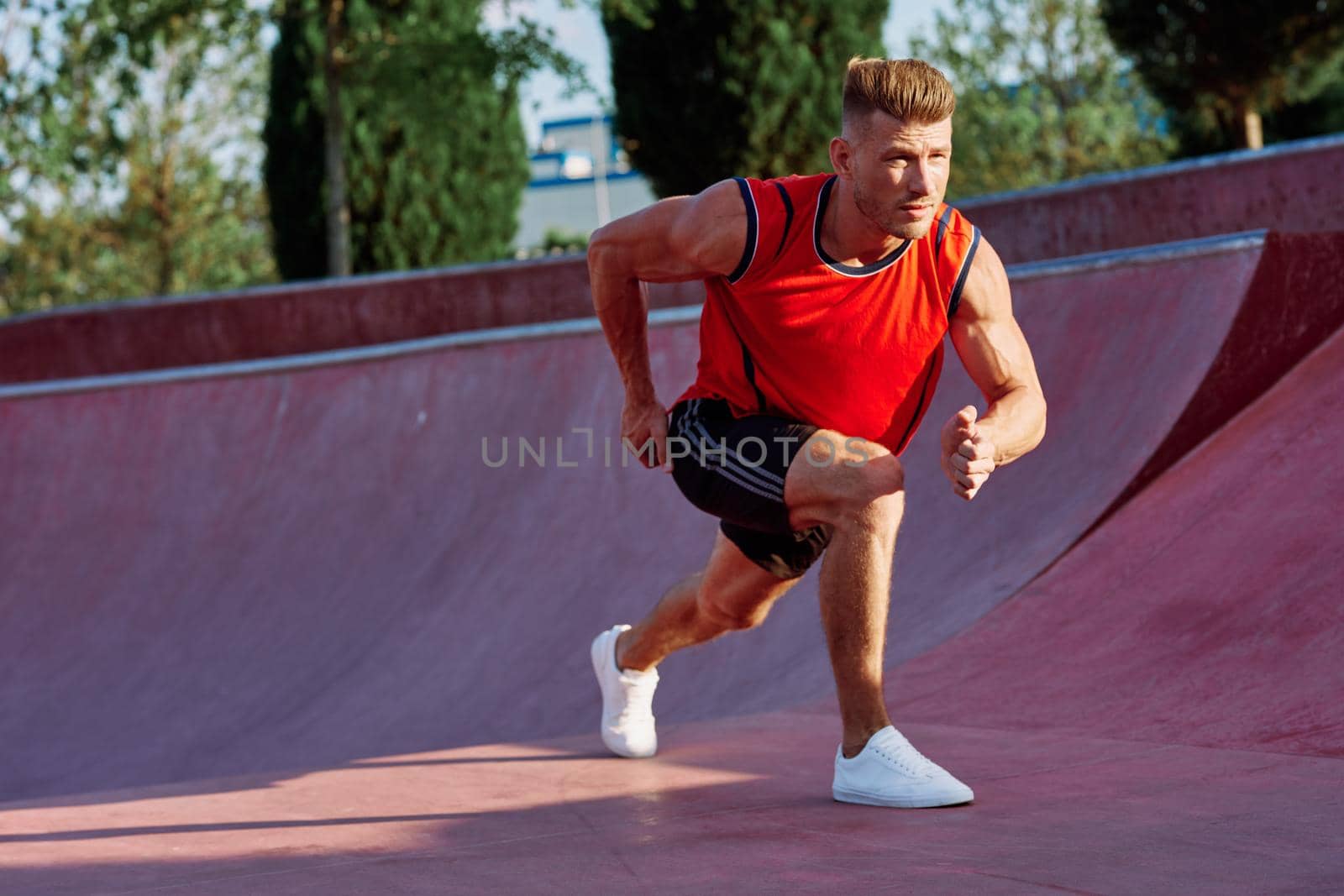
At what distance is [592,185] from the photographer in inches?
2623

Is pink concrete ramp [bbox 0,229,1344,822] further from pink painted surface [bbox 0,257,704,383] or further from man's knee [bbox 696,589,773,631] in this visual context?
pink painted surface [bbox 0,257,704,383]

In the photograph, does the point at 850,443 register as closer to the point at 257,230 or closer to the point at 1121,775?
the point at 1121,775

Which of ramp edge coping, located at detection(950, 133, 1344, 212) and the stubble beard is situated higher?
ramp edge coping, located at detection(950, 133, 1344, 212)

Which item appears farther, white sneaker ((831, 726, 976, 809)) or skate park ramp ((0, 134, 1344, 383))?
skate park ramp ((0, 134, 1344, 383))

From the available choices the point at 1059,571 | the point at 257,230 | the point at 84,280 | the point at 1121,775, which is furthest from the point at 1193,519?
the point at 257,230

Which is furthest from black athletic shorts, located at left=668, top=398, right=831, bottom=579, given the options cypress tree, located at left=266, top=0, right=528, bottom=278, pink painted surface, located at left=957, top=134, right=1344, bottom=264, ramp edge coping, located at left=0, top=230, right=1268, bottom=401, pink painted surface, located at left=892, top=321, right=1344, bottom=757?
cypress tree, located at left=266, top=0, right=528, bottom=278

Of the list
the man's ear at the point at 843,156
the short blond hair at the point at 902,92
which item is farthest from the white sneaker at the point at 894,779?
the short blond hair at the point at 902,92

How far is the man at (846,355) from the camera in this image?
3662 millimetres

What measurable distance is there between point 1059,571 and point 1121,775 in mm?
2373

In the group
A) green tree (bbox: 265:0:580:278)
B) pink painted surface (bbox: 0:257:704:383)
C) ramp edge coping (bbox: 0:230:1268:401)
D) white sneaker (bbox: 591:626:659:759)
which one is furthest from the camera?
green tree (bbox: 265:0:580:278)

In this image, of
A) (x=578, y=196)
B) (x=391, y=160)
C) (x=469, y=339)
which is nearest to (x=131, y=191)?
(x=391, y=160)

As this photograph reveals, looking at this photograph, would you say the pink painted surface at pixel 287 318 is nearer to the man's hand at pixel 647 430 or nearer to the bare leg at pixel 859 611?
the man's hand at pixel 647 430

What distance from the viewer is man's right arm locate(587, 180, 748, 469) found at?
3896mm

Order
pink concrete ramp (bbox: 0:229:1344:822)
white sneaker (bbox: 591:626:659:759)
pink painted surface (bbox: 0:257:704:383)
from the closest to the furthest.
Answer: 1. white sneaker (bbox: 591:626:659:759)
2. pink concrete ramp (bbox: 0:229:1344:822)
3. pink painted surface (bbox: 0:257:704:383)
